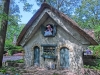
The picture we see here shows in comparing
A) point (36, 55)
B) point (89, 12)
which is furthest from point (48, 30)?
point (89, 12)

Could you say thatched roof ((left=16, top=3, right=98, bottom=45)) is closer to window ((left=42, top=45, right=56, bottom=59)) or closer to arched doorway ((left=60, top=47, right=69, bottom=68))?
arched doorway ((left=60, top=47, right=69, bottom=68))

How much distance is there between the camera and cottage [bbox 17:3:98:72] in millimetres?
9648

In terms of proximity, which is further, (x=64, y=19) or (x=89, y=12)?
(x=89, y=12)

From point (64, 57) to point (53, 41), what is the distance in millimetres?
1467

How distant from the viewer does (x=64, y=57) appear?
401 inches

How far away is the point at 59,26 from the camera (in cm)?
1044

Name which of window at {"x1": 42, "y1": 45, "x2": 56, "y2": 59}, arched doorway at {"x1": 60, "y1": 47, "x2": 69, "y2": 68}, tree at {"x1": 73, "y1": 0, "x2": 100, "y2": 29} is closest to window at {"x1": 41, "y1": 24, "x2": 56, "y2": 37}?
window at {"x1": 42, "y1": 45, "x2": 56, "y2": 59}

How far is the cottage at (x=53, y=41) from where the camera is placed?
9.65 meters

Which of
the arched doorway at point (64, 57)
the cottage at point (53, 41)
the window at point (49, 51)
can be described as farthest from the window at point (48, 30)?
the arched doorway at point (64, 57)

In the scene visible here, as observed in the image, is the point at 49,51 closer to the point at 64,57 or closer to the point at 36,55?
the point at 36,55

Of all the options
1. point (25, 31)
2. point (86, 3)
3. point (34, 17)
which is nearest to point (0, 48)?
point (25, 31)

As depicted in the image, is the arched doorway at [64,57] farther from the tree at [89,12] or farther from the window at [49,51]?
the tree at [89,12]

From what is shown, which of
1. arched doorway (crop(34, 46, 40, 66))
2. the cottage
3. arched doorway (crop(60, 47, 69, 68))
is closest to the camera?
the cottage

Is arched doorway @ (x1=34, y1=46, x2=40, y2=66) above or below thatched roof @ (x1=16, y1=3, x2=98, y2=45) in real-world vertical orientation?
below
